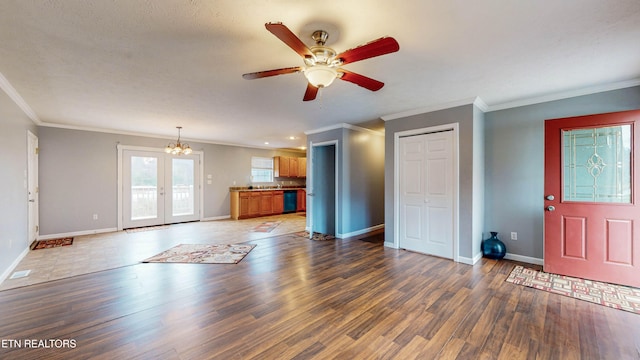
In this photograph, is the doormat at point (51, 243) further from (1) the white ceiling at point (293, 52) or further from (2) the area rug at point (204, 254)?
(1) the white ceiling at point (293, 52)

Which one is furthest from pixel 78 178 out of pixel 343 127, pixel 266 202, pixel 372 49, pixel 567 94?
pixel 567 94

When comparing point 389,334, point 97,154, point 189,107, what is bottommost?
point 389,334

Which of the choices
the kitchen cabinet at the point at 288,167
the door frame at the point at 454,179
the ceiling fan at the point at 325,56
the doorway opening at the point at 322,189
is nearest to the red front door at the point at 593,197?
the door frame at the point at 454,179

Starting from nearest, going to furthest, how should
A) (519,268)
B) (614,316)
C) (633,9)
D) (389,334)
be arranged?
(633,9) < (389,334) < (614,316) < (519,268)

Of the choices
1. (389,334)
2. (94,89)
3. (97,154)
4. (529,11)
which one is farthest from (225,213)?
(529,11)

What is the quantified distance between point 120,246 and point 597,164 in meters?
7.44

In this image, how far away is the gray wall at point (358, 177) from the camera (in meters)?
5.39

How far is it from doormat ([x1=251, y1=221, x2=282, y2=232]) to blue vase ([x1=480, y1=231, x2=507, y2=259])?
14.5 feet

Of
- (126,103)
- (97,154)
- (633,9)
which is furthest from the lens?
(97,154)

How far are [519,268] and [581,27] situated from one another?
300cm

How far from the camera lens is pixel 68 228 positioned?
557 centimetres

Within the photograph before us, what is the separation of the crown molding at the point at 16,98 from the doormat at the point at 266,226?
4.39 m

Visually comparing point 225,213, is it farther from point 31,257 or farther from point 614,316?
point 614,316

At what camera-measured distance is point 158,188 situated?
679cm
